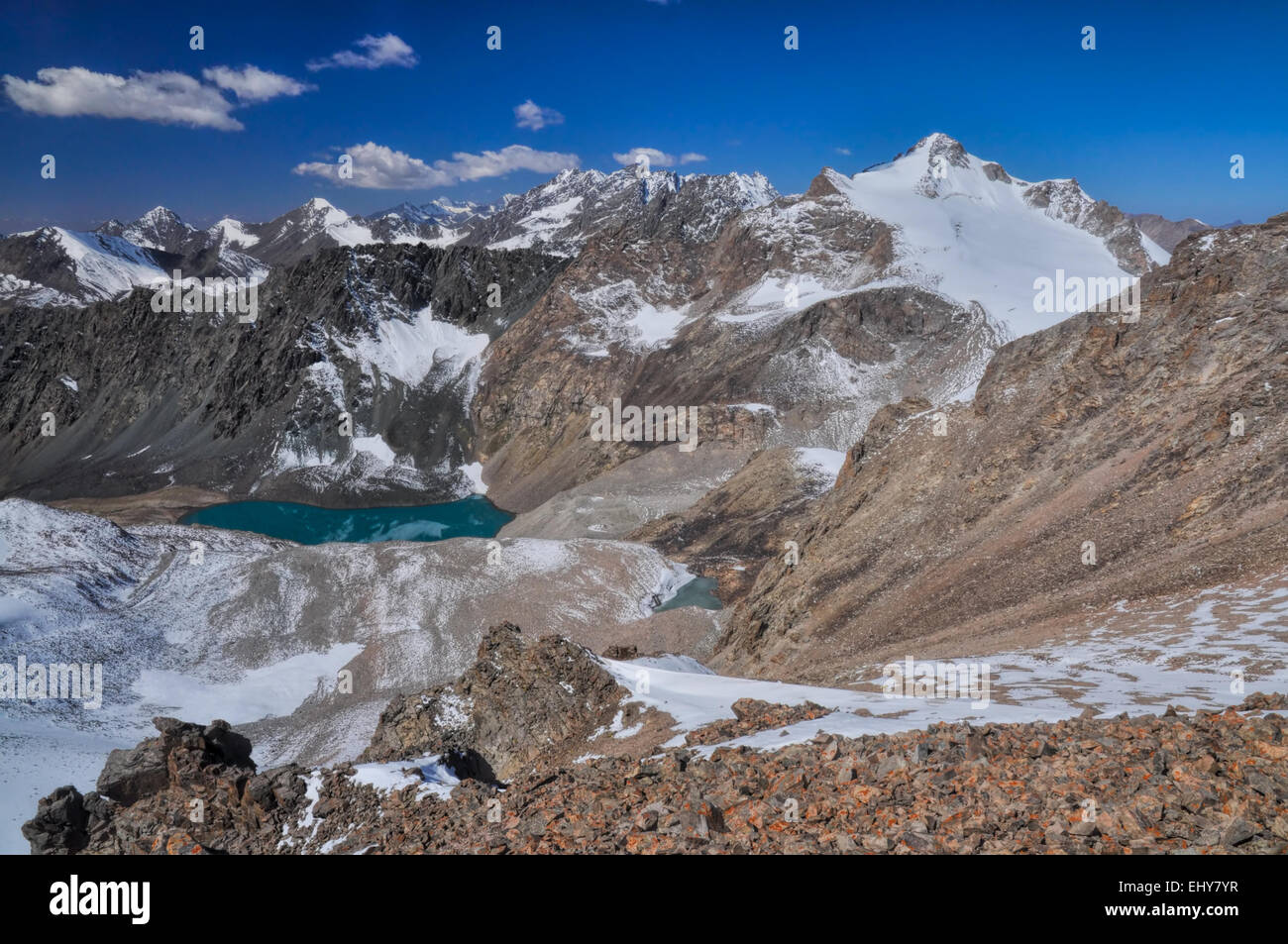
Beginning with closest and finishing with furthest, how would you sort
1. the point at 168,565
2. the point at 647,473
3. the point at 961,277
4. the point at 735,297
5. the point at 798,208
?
the point at 168,565 → the point at 647,473 → the point at 961,277 → the point at 735,297 → the point at 798,208

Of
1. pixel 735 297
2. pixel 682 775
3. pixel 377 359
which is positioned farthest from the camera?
pixel 377 359

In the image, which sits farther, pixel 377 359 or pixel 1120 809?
pixel 377 359

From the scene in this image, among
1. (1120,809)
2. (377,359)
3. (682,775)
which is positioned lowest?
(682,775)

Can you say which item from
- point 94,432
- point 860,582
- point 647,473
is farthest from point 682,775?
point 94,432

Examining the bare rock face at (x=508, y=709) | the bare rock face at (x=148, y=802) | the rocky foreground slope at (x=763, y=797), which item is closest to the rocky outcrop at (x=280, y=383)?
the bare rock face at (x=508, y=709)

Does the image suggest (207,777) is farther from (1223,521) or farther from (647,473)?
(647,473)

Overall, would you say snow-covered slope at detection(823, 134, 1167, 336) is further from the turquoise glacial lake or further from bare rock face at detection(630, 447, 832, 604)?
the turquoise glacial lake

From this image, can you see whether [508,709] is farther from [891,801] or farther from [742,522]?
[742,522]
